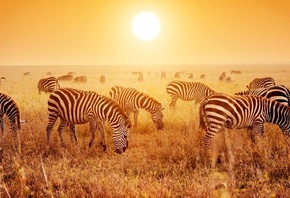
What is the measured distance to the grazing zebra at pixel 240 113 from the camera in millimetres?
8734

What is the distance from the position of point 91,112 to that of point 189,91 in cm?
832

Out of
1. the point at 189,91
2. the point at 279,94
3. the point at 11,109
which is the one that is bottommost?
the point at 189,91

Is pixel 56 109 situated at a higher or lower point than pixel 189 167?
higher

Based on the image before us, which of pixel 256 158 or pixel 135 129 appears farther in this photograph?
pixel 135 129

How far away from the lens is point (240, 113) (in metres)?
8.82

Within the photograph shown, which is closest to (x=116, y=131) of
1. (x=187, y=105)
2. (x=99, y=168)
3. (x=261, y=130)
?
(x=99, y=168)

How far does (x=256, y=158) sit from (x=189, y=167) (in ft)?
4.93

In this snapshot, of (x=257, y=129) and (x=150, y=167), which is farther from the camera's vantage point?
(x=257, y=129)

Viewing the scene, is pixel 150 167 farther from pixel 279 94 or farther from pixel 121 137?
pixel 279 94

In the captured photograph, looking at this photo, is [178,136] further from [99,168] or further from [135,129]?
[99,168]

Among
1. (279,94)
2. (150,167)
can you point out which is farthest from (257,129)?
(150,167)

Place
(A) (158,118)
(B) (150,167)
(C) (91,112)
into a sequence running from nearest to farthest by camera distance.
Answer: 1. (B) (150,167)
2. (C) (91,112)
3. (A) (158,118)

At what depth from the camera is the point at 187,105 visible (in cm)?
1844

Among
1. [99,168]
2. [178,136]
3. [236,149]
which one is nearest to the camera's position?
[99,168]
